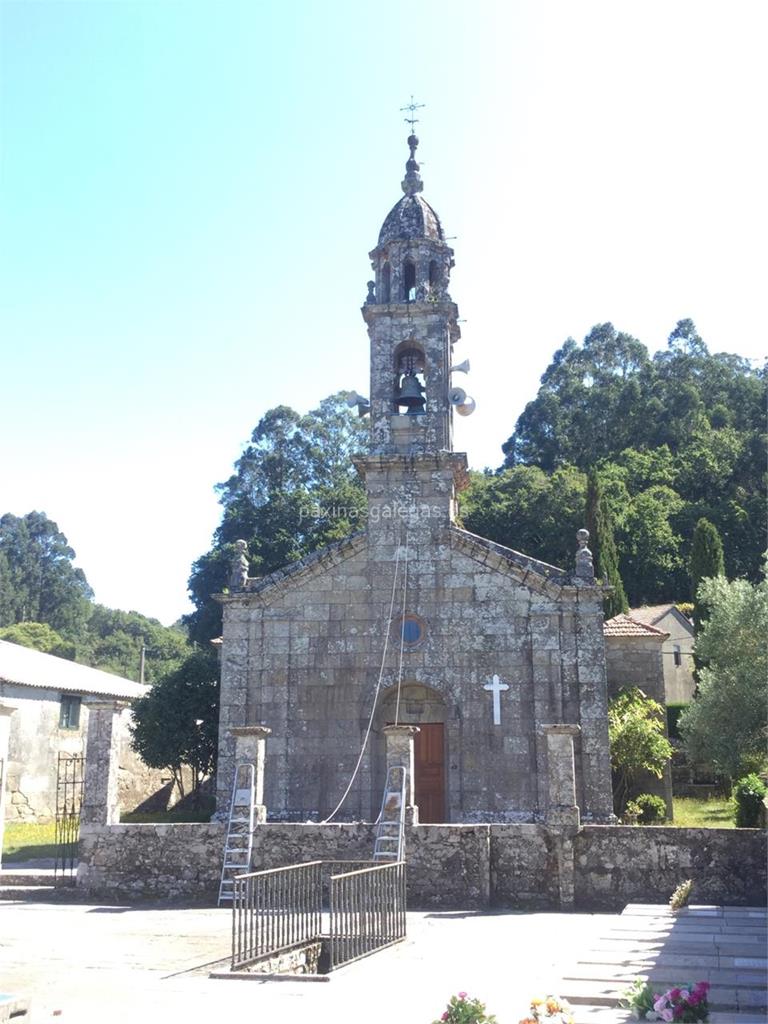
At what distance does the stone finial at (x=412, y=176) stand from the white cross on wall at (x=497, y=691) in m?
11.3

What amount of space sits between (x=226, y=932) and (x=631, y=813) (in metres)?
11.2

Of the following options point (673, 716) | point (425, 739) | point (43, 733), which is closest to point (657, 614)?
point (673, 716)

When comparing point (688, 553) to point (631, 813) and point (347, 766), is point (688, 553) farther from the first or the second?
point (347, 766)

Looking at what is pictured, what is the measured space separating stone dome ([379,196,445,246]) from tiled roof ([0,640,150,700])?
49.8ft

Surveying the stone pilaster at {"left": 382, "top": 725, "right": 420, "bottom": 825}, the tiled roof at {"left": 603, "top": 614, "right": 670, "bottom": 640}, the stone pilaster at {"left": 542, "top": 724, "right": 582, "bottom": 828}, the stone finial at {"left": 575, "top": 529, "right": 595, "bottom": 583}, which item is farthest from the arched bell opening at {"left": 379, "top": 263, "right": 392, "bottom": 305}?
the stone pilaster at {"left": 542, "top": 724, "right": 582, "bottom": 828}

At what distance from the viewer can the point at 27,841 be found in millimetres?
23062

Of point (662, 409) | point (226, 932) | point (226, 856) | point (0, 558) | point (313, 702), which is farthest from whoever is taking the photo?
point (0, 558)

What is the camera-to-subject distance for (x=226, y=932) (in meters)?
12.0

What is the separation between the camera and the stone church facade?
18.5 m

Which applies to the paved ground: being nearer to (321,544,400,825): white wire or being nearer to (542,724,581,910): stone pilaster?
(542,724,581,910): stone pilaster

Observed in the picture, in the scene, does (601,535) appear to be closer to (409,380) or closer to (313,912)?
(409,380)

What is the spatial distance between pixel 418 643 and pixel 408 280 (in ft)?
26.8

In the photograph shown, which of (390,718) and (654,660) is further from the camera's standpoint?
(654,660)

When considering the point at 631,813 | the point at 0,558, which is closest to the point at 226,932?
the point at 631,813
